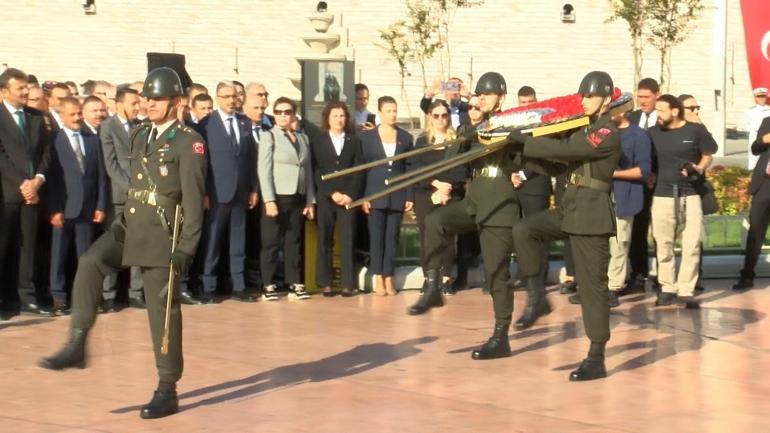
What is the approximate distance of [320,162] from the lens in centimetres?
1409

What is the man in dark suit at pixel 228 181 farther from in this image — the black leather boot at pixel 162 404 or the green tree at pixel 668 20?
the green tree at pixel 668 20

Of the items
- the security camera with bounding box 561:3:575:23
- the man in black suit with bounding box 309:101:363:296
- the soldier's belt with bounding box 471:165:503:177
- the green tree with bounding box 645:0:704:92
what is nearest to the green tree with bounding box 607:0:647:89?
the green tree with bounding box 645:0:704:92

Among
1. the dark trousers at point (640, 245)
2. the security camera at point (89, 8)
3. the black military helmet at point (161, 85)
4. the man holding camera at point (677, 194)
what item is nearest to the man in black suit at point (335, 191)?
the dark trousers at point (640, 245)

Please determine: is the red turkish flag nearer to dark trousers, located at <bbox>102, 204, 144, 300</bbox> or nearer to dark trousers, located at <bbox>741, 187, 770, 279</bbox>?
dark trousers, located at <bbox>741, 187, 770, 279</bbox>

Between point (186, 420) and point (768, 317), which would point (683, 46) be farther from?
point (186, 420)

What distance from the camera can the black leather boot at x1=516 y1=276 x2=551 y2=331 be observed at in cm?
1179

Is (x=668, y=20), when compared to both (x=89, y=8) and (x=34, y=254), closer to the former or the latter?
(x=89, y=8)

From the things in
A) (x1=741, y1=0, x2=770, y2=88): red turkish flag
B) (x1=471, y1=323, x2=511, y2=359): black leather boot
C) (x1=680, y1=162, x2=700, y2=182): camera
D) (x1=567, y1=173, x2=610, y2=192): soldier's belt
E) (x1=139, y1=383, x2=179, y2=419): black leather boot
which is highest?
(x1=741, y1=0, x2=770, y2=88): red turkish flag

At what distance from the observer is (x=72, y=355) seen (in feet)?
30.8

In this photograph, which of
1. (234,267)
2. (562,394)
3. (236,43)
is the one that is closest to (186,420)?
(562,394)

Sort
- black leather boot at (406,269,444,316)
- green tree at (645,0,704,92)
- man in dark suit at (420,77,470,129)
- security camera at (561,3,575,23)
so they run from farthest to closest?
security camera at (561,3,575,23)
green tree at (645,0,704,92)
man in dark suit at (420,77,470,129)
black leather boot at (406,269,444,316)

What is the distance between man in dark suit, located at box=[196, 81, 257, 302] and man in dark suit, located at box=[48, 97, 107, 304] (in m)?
1.14

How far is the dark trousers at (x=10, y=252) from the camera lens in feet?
40.8

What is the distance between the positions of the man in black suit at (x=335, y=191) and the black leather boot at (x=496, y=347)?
3.47 m
